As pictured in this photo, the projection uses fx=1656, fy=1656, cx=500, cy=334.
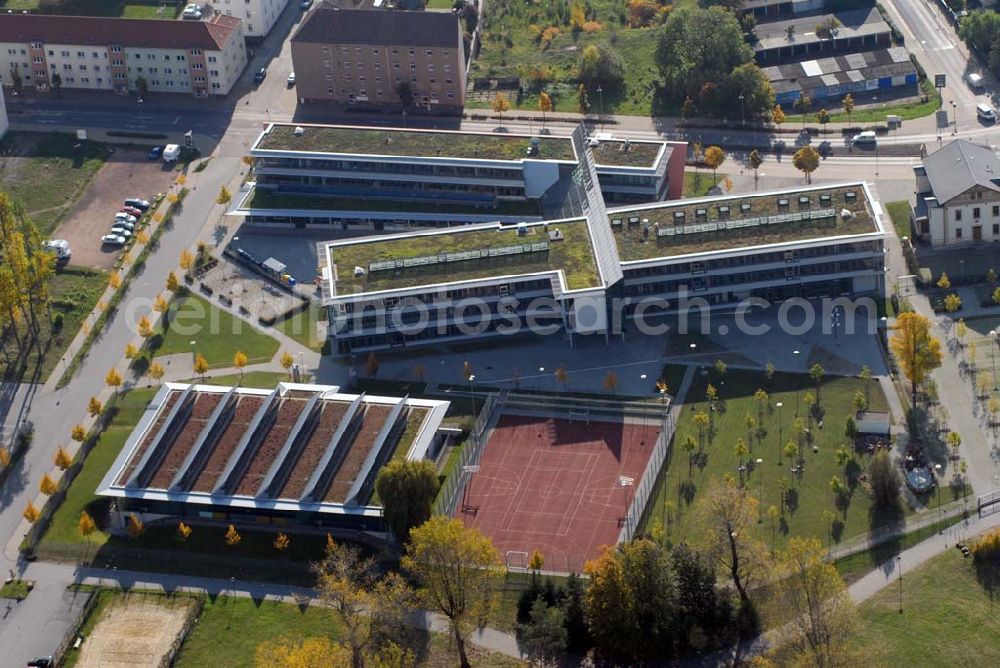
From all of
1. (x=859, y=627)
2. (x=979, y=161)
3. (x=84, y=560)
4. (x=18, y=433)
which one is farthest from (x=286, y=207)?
(x=859, y=627)

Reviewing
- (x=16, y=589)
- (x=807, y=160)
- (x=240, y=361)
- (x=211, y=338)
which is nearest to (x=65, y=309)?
(x=211, y=338)

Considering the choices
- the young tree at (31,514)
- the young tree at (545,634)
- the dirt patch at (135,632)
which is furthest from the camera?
the young tree at (31,514)

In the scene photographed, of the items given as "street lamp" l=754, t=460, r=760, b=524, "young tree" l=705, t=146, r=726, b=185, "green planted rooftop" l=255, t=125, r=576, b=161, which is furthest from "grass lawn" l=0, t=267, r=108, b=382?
"street lamp" l=754, t=460, r=760, b=524

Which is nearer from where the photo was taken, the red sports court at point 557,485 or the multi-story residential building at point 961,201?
the red sports court at point 557,485

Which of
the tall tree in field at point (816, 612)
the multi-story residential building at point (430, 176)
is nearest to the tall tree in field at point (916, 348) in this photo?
the tall tree in field at point (816, 612)

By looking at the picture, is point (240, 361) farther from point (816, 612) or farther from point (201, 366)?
point (816, 612)

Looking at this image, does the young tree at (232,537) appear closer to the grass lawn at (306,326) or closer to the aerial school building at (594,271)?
the aerial school building at (594,271)
